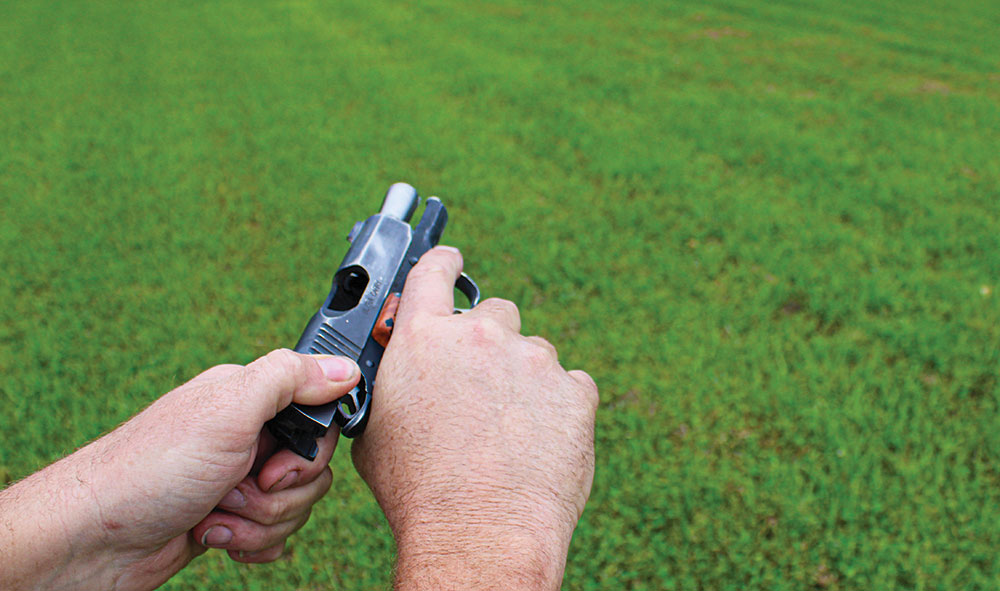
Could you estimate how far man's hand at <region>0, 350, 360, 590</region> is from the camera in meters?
1.34

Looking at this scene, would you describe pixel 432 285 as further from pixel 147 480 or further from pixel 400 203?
pixel 147 480

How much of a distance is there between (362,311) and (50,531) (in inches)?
33.7

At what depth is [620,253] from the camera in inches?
166

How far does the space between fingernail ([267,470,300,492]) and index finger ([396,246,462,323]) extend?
19.3 inches

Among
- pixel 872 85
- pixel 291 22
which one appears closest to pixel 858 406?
pixel 872 85

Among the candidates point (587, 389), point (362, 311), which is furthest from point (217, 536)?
point (587, 389)

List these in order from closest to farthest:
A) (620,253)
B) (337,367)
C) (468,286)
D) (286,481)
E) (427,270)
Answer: (337,367)
(286,481)
(427,270)
(468,286)
(620,253)

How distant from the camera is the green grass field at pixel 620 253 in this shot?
8.48ft

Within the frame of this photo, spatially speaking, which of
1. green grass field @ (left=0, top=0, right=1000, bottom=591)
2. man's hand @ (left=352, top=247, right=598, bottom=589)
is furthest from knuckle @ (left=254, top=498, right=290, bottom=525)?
green grass field @ (left=0, top=0, right=1000, bottom=591)

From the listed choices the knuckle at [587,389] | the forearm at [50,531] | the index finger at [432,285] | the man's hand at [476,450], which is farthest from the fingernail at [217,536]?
the knuckle at [587,389]

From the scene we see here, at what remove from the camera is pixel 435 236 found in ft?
7.17

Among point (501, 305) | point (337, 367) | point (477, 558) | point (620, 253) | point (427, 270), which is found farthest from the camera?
point (620, 253)

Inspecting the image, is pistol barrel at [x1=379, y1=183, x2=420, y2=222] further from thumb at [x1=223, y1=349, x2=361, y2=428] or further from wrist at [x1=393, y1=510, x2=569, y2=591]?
wrist at [x1=393, y1=510, x2=569, y2=591]

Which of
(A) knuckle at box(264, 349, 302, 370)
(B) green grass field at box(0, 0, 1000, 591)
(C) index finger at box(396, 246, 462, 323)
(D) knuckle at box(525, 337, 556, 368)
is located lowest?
(B) green grass field at box(0, 0, 1000, 591)
